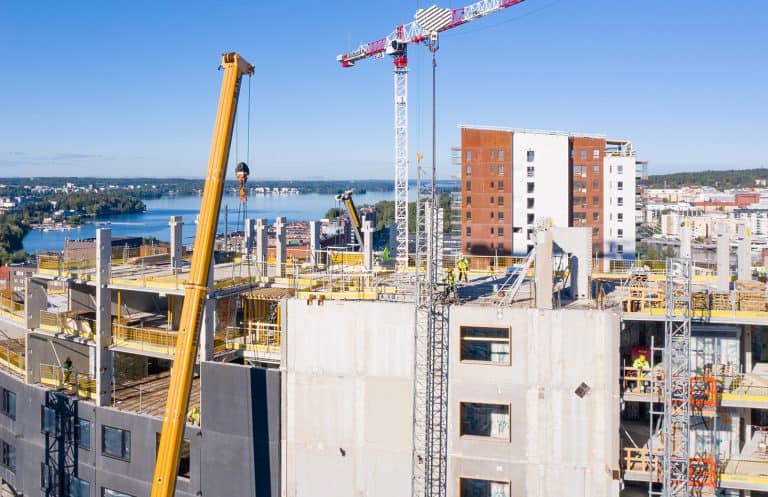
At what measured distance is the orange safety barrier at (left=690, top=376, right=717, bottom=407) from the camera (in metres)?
21.2

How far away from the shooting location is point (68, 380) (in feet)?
94.1

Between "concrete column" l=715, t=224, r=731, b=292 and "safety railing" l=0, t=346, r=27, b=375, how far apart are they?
2786cm

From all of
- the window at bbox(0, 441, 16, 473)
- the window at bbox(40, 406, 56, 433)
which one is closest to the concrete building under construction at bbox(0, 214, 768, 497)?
the window at bbox(40, 406, 56, 433)

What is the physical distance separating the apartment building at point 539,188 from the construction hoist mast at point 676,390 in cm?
6023

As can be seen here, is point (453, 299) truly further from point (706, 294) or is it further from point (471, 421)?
point (706, 294)

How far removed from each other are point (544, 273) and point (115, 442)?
55.4ft

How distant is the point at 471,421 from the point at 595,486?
4.26m

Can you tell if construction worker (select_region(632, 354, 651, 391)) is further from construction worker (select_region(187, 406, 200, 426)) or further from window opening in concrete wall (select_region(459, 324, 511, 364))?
construction worker (select_region(187, 406, 200, 426))

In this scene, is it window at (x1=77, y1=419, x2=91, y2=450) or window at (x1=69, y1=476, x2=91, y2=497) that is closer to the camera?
window at (x1=77, y1=419, x2=91, y2=450)

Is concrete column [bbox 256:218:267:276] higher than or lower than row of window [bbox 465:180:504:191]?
lower

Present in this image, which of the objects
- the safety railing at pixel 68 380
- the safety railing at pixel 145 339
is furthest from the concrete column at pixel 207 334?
the safety railing at pixel 68 380

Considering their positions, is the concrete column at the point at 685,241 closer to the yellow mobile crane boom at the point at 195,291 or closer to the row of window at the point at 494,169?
the yellow mobile crane boom at the point at 195,291

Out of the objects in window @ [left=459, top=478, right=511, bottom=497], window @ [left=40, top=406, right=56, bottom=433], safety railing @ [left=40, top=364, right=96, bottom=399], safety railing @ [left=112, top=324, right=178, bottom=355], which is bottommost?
window @ [left=459, top=478, right=511, bottom=497]

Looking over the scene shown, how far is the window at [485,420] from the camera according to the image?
74.5ft
